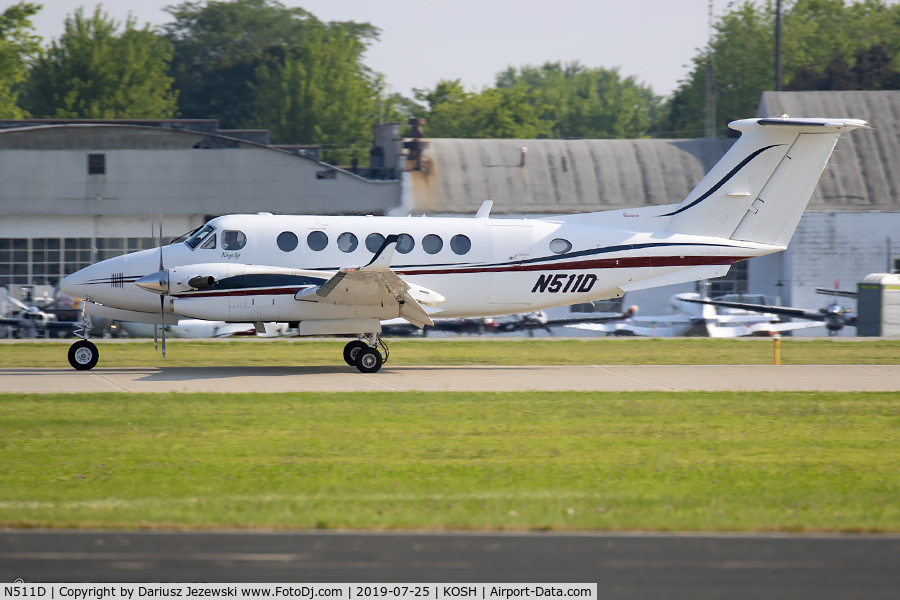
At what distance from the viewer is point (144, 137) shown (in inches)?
1347

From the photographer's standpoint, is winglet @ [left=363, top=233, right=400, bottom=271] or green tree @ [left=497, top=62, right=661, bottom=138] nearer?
winglet @ [left=363, top=233, right=400, bottom=271]

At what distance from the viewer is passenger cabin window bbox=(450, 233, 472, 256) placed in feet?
64.7

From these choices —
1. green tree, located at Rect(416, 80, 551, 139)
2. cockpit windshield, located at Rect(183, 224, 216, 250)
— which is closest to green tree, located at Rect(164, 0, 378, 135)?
green tree, located at Rect(416, 80, 551, 139)

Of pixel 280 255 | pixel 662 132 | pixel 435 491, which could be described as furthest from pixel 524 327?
pixel 662 132

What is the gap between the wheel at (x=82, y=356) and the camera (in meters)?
19.0

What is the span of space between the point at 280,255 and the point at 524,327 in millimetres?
13290

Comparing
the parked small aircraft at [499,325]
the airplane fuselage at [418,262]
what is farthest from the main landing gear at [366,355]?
the parked small aircraft at [499,325]

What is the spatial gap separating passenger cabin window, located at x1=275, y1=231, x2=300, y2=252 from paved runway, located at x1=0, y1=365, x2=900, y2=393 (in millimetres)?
2602

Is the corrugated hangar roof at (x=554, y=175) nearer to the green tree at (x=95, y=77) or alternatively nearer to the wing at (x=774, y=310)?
the wing at (x=774, y=310)

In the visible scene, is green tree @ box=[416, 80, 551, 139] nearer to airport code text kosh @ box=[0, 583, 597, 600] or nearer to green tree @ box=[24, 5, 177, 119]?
green tree @ box=[24, 5, 177, 119]

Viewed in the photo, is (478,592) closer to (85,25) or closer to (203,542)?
(203,542)

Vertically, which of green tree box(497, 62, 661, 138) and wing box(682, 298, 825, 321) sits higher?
green tree box(497, 62, 661, 138)

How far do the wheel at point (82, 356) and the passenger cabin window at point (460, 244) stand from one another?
7682 mm

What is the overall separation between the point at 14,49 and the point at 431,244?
194 feet
